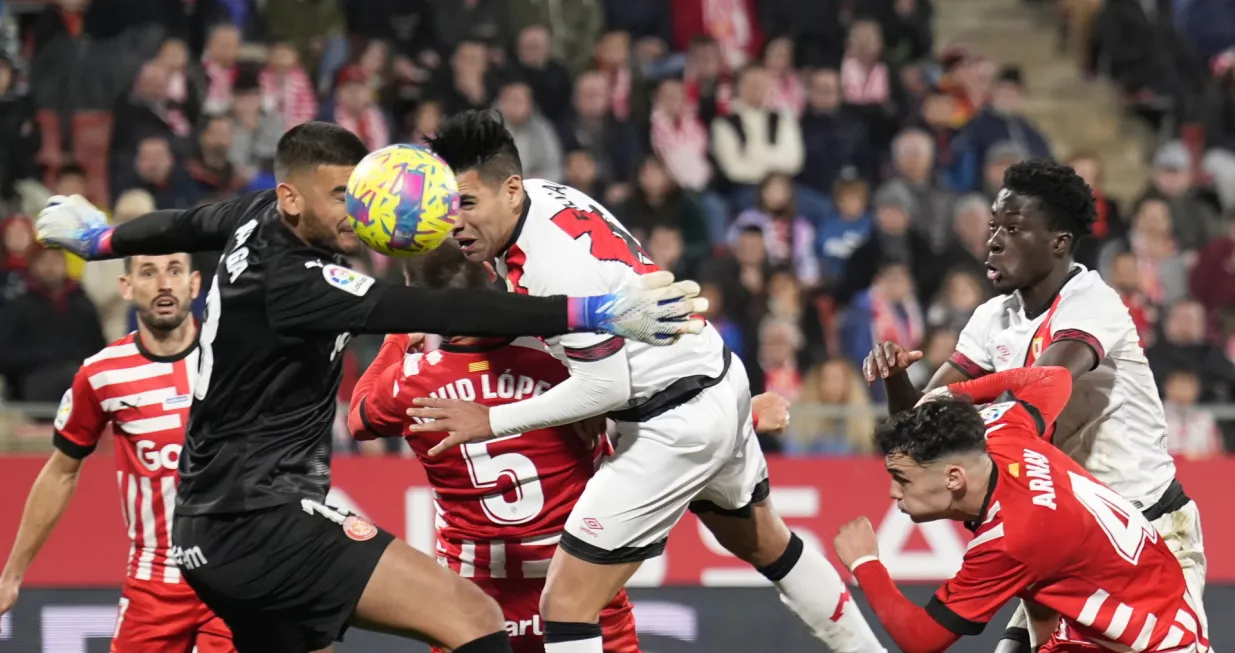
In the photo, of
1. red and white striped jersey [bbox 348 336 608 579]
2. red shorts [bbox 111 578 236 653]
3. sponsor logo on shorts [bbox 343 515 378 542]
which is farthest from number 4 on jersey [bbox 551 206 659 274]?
red shorts [bbox 111 578 236 653]

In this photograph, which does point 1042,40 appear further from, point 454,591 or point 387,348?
point 454,591

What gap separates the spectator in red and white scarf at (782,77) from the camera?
1406 cm

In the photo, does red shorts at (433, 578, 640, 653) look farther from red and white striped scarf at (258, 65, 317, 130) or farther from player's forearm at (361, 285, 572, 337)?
red and white striped scarf at (258, 65, 317, 130)

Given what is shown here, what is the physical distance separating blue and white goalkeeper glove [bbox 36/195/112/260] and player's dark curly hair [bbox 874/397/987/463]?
8.91ft

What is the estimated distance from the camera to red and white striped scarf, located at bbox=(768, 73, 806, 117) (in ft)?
46.0

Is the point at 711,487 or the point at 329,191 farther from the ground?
the point at 329,191

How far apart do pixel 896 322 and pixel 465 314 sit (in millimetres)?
7668

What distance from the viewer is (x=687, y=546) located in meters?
9.45

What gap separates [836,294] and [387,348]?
6.64 metres

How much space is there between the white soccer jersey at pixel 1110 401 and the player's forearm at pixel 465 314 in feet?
6.59

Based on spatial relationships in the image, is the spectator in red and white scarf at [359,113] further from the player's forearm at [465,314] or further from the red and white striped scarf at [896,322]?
the player's forearm at [465,314]

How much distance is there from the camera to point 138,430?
6.24 m

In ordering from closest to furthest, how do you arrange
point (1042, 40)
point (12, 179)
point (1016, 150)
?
point (12, 179) < point (1016, 150) < point (1042, 40)

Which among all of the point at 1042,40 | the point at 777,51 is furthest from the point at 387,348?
the point at 1042,40
